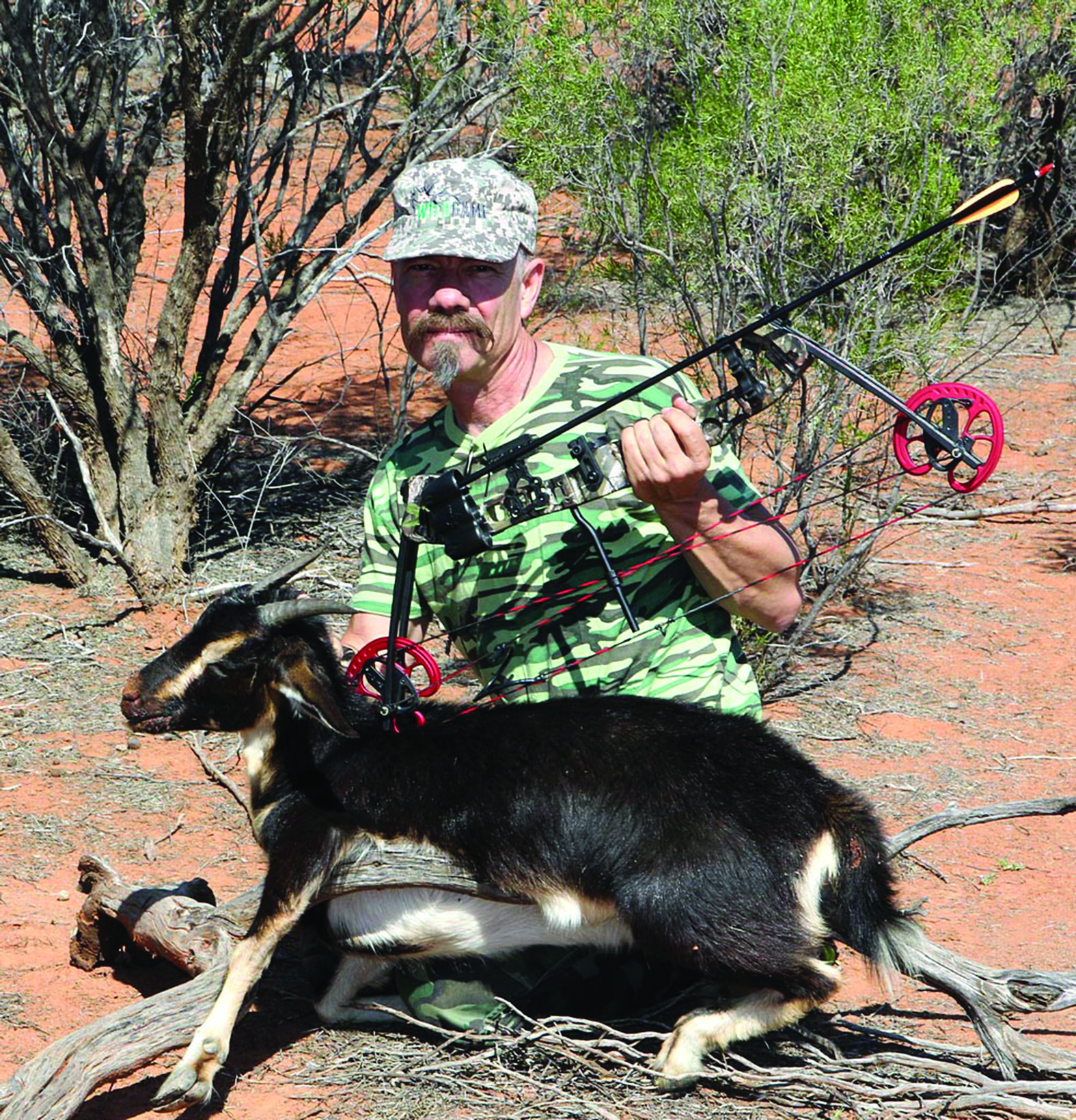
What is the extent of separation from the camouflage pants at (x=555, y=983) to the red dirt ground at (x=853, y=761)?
0.43 m

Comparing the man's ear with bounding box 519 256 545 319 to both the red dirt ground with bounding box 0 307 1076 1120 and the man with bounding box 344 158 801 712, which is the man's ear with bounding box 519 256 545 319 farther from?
the red dirt ground with bounding box 0 307 1076 1120

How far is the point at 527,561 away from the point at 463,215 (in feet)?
3.50

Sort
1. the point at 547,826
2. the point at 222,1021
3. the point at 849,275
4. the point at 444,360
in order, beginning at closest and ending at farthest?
the point at 849,275
the point at 222,1021
the point at 547,826
the point at 444,360

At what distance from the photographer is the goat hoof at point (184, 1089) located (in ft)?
12.4

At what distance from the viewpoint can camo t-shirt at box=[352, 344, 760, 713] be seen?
439 centimetres

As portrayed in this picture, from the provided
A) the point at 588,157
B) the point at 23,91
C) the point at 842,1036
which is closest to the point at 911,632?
the point at 588,157

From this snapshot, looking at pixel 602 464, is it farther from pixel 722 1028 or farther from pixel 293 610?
pixel 722 1028

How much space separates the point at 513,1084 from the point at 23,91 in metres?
6.04

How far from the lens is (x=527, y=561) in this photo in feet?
14.6

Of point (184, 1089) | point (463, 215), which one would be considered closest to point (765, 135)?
point (463, 215)

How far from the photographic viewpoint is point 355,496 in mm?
10312

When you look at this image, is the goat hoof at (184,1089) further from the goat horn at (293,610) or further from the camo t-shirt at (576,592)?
the camo t-shirt at (576,592)

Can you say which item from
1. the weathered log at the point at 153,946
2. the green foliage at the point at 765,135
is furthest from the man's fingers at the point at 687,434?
the green foliage at the point at 765,135

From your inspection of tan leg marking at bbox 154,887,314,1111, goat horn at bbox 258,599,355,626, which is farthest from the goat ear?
tan leg marking at bbox 154,887,314,1111
